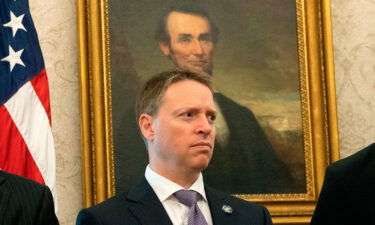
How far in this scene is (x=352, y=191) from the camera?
271 cm

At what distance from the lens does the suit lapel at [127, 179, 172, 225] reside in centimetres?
368

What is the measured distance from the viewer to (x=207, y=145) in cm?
374

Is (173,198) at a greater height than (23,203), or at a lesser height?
lesser

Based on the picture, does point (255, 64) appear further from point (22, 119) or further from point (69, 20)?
point (22, 119)

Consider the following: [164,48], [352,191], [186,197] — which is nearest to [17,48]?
[164,48]

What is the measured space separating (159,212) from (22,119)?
1.79m

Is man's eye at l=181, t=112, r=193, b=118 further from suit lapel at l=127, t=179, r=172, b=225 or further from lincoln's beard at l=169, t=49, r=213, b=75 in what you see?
lincoln's beard at l=169, t=49, r=213, b=75

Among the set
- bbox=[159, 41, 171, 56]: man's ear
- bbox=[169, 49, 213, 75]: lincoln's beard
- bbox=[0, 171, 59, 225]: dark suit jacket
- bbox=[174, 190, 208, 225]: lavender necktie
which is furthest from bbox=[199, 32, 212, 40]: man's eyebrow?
bbox=[0, 171, 59, 225]: dark suit jacket

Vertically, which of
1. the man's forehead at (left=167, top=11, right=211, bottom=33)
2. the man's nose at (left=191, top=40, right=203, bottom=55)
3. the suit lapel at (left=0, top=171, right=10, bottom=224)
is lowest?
the suit lapel at (left=0, top=171, right=10, bottom=224)

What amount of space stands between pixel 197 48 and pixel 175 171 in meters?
1.96

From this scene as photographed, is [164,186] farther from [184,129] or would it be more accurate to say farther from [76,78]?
[76,78]

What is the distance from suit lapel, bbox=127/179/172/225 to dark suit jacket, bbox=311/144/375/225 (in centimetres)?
113

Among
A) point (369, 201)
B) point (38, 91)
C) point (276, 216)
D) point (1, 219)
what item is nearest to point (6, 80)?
point (38, 91)

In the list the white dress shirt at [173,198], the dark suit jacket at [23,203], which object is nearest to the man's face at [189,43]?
the white dress shirt at [173,198]
